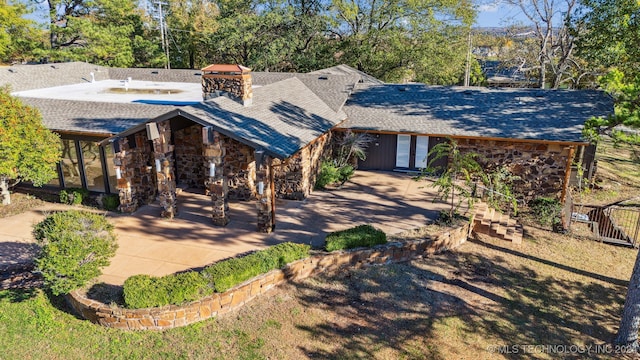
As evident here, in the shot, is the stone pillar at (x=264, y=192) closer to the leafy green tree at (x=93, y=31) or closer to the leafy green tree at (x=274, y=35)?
the leafy green tree at (x=274, y=35)

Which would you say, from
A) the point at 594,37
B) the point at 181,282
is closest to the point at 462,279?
the point at 181,282

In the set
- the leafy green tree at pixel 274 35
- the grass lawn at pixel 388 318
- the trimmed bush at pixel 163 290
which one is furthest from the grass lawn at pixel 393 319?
the leafy green tree at pixel 274 35

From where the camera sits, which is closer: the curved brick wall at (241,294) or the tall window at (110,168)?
the curved brick wall at (241,294)

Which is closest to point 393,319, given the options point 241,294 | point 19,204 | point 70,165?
point 241,294

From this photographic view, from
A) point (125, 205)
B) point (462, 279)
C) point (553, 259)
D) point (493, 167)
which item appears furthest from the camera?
point (493, 167)

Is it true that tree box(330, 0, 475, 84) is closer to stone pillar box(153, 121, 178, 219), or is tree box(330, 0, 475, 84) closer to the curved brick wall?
the curved brick wall

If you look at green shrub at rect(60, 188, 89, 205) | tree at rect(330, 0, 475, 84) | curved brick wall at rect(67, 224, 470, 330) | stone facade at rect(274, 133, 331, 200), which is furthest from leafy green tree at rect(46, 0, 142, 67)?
curved brick wall at rect(67, 224, 470, 330)

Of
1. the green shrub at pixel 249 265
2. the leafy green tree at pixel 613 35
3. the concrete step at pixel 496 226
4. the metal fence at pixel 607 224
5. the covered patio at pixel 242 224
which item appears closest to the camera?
the green shrub at pixel 249 265

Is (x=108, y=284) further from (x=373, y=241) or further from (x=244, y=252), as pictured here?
(x=373, y=241)
